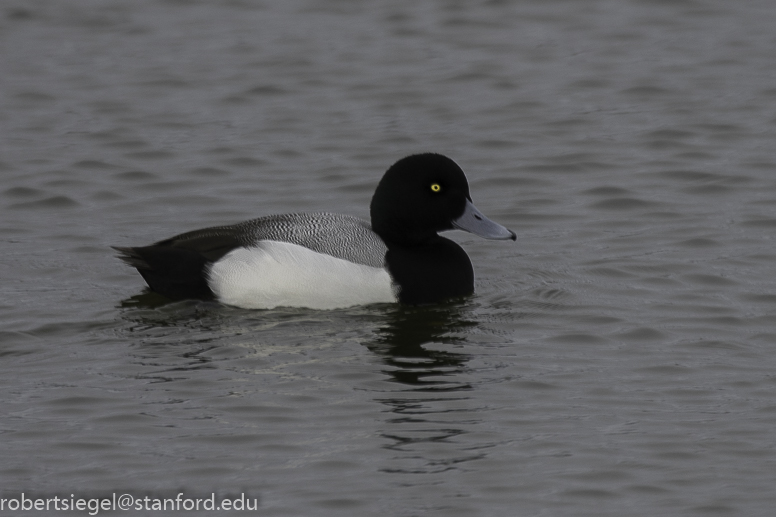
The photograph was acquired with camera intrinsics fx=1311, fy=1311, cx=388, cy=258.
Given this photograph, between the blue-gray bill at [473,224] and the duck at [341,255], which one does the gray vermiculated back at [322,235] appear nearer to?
the duck at [341,255]

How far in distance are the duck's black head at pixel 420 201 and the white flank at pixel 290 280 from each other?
51cm

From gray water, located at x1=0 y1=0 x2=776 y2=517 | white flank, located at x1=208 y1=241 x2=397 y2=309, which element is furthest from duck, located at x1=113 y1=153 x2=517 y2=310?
gray water, located at x1=0 y1=0 x2=776 y2=517

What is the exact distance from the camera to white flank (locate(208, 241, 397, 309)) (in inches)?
330

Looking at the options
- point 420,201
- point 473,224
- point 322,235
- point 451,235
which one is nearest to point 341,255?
point 322,235

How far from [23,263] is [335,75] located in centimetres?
567

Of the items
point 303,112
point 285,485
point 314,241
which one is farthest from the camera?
point 303,112

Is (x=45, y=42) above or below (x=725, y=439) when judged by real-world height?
above

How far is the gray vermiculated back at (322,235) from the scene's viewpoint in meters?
8.53

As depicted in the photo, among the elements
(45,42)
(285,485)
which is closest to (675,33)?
(45,42)

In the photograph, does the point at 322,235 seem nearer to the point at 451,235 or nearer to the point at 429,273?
the point at 429,273

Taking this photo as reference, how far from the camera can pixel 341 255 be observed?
8508 millimetres

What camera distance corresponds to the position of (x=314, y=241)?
855 cm

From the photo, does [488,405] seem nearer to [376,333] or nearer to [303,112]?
[376,333]

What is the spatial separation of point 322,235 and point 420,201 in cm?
72
